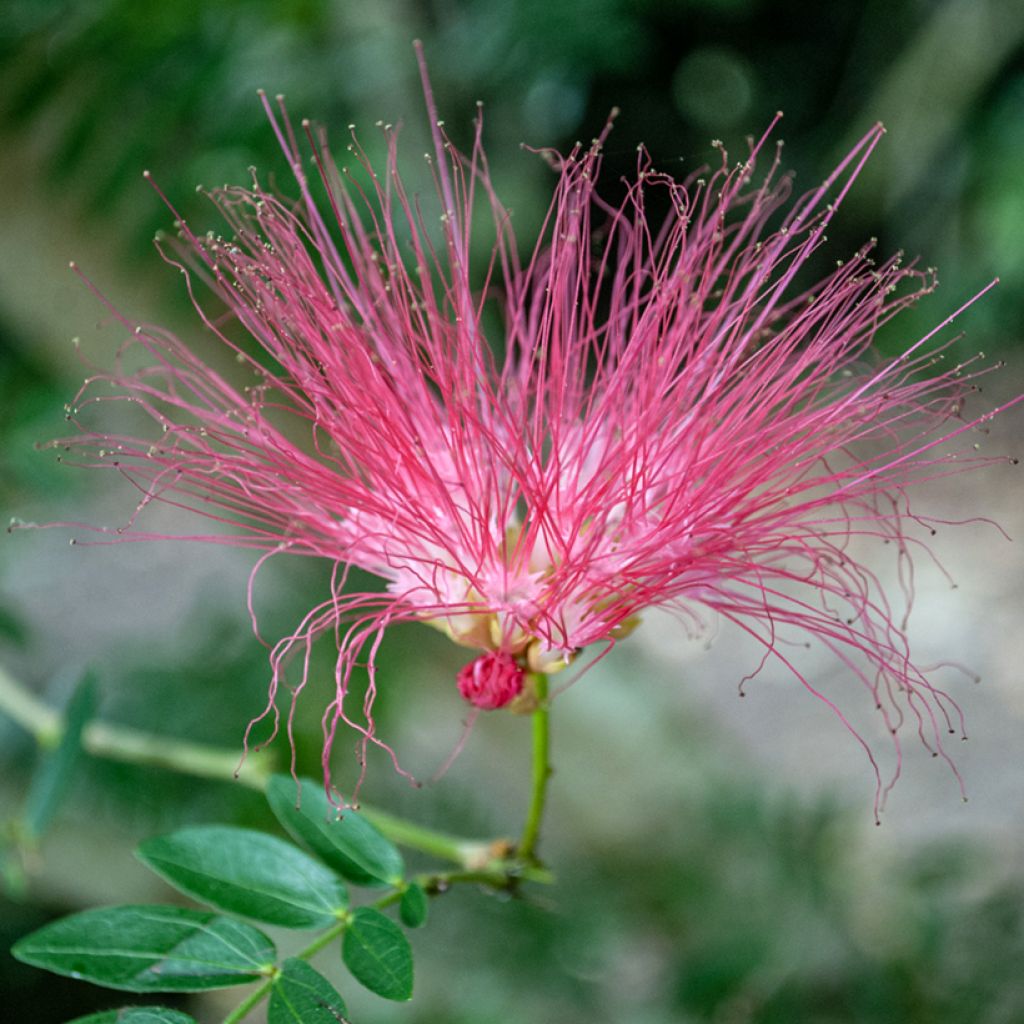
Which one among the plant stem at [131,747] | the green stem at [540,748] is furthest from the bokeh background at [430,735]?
the green stem at [540,748]

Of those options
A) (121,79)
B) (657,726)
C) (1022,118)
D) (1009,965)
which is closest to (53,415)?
(121,79)

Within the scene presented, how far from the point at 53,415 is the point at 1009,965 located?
1612 mm

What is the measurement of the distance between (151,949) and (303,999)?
11cm

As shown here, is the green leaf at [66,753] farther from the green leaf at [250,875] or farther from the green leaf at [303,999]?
the green leaf at [303,999]

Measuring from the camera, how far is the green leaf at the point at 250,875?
0.81m

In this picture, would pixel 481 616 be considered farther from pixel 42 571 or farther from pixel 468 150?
pixel 42 571

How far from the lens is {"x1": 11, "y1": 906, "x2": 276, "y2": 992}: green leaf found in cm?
74

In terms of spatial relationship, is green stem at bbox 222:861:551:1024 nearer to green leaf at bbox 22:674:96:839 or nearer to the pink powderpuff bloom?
the pink powderpuff bloom

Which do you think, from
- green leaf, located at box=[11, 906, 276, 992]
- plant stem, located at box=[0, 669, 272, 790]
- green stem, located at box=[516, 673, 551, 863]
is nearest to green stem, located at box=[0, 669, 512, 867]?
plant stem, located at box=[0, 669, 272, 790]

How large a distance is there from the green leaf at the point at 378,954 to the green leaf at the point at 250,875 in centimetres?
4

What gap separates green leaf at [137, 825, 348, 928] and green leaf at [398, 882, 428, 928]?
0.04 meters

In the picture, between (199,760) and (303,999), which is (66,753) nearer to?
(199,760)

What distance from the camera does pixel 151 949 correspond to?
76 cm

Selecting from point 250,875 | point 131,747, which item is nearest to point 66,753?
point 131,747
